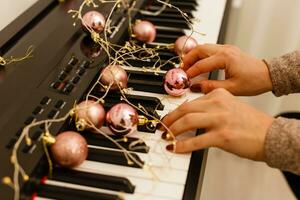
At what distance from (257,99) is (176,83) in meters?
1.25

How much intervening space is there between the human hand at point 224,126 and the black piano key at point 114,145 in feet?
0.16

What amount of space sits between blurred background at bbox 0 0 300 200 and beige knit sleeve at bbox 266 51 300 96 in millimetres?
858

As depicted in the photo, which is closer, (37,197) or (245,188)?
(37,197)

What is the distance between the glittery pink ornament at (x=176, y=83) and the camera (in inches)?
34.3

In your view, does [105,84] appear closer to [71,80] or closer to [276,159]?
[71,80]

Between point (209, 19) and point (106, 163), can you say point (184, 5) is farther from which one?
point (106, 163)

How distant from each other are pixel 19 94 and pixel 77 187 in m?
0.22

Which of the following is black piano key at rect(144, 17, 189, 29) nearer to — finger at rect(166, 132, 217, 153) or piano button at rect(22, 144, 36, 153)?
finger at rect(166, 132, 217, 153)

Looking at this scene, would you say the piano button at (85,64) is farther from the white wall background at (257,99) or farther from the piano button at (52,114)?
the white wall background at (257,99)

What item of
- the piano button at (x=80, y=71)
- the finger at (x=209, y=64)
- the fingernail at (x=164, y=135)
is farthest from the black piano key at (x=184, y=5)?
the fingernail at (x=164, y=135)

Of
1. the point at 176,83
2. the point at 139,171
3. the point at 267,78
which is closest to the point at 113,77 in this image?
the point at 176,83

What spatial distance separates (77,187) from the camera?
2.22 feet

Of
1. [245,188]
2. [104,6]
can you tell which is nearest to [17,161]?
[104,6]

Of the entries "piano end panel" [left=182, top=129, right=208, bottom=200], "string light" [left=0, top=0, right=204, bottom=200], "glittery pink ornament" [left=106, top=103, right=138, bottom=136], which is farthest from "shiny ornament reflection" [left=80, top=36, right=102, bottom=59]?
"piano end panel" [left=182, top=129, right=208, bottom=200]
